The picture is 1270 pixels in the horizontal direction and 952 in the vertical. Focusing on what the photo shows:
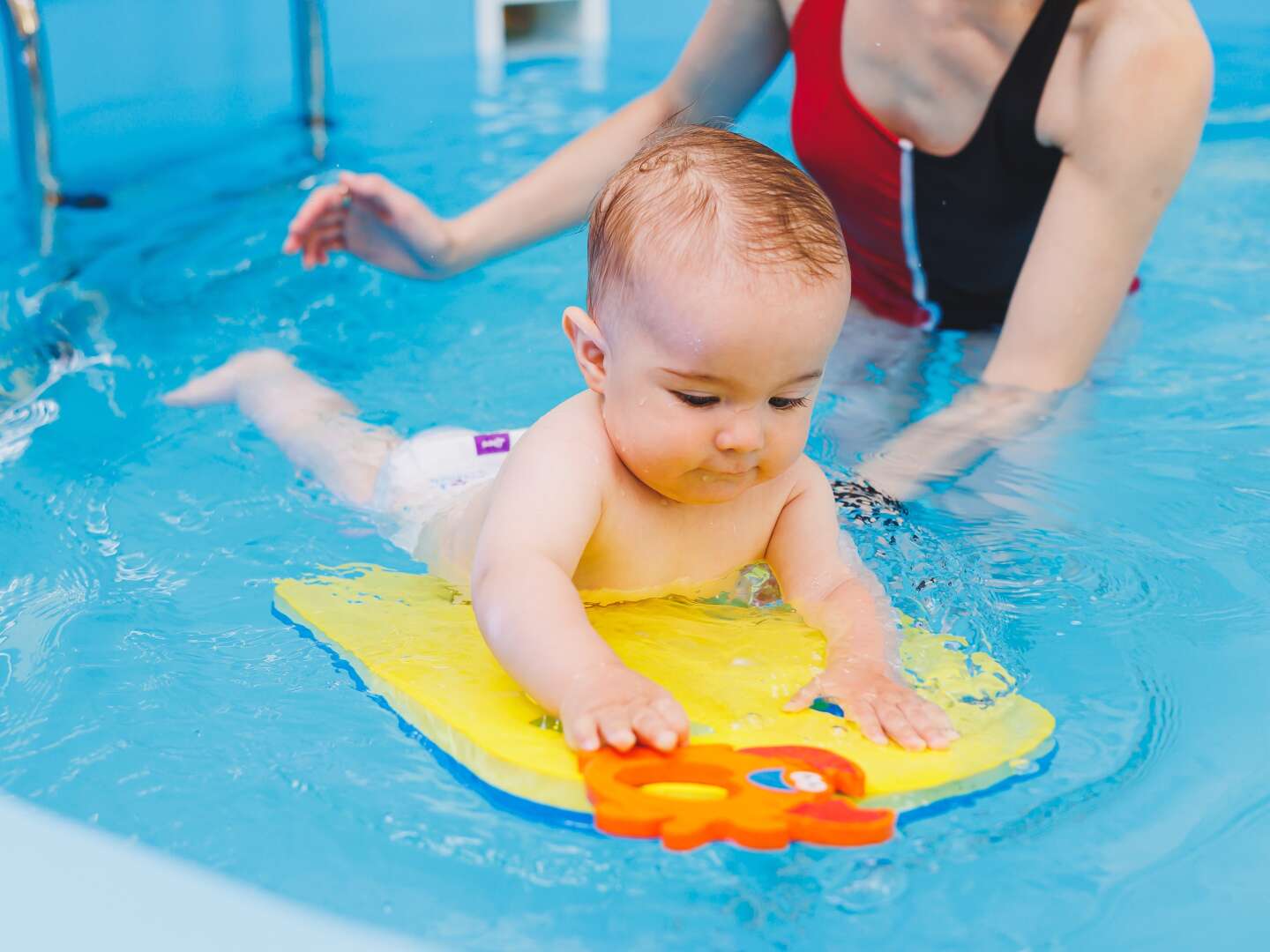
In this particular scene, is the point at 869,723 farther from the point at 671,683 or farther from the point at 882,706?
the point at 671,683

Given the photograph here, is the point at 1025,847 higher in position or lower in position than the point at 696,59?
lower

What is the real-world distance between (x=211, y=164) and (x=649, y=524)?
9.99 ft

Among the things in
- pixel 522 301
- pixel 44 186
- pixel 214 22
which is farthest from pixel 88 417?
pixel 214 22

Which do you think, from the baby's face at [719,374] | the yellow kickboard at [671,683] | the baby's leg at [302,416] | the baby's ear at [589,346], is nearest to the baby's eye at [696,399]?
the baby's face at [719,374]

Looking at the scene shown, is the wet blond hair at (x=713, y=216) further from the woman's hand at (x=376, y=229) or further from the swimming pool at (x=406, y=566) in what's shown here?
the woman's hand at (x=376, y=229)

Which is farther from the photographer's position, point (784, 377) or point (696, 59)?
point (696, 59)

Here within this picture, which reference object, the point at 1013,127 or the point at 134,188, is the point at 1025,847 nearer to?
the point at 1013,127

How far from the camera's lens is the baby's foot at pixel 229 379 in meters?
2.50

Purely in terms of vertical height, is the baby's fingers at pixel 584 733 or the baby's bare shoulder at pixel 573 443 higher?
the baby's bare shoulder at pixel 573 443

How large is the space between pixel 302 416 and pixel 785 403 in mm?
1106

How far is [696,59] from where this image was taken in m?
2.63

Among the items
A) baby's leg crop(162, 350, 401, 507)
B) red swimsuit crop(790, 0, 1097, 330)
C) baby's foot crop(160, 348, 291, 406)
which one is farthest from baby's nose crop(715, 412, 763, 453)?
baby's foot crop(160, 348, 291, 406)

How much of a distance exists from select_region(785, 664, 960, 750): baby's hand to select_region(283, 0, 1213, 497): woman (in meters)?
0.63

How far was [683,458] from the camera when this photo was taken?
4.96 feet
